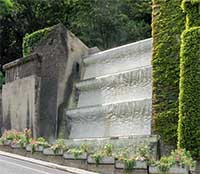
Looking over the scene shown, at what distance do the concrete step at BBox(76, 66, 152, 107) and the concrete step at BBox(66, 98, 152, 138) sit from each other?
49cm

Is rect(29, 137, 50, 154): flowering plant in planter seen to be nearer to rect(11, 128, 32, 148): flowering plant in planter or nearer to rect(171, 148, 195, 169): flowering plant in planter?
rect(11, 128, 32, 148): flowering plant in planter

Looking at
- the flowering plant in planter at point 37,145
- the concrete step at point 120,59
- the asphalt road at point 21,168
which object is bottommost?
the asphalt road at point 21,168

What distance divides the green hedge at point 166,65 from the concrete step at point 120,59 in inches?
85.0

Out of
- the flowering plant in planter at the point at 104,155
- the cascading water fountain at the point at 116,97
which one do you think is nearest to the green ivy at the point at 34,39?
the cascading water fountain at the point at 116,97

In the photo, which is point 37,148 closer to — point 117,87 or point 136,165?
point 117,87

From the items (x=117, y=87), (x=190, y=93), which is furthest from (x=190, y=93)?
(x=117, y=87)

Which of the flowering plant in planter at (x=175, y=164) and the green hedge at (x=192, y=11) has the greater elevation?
the green hedge at (x=192, y=11)

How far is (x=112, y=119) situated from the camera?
11555 millimetres

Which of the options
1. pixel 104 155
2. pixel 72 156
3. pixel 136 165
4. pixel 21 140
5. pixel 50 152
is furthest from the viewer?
pixel 21 140

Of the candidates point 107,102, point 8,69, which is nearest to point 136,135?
point 107,102

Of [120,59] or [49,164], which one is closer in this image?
[49,164]

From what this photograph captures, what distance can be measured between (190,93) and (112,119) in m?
3.24

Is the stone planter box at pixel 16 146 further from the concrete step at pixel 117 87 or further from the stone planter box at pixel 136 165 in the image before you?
the stone planter box at pixel 136 165

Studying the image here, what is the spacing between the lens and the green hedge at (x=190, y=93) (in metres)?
8.52
